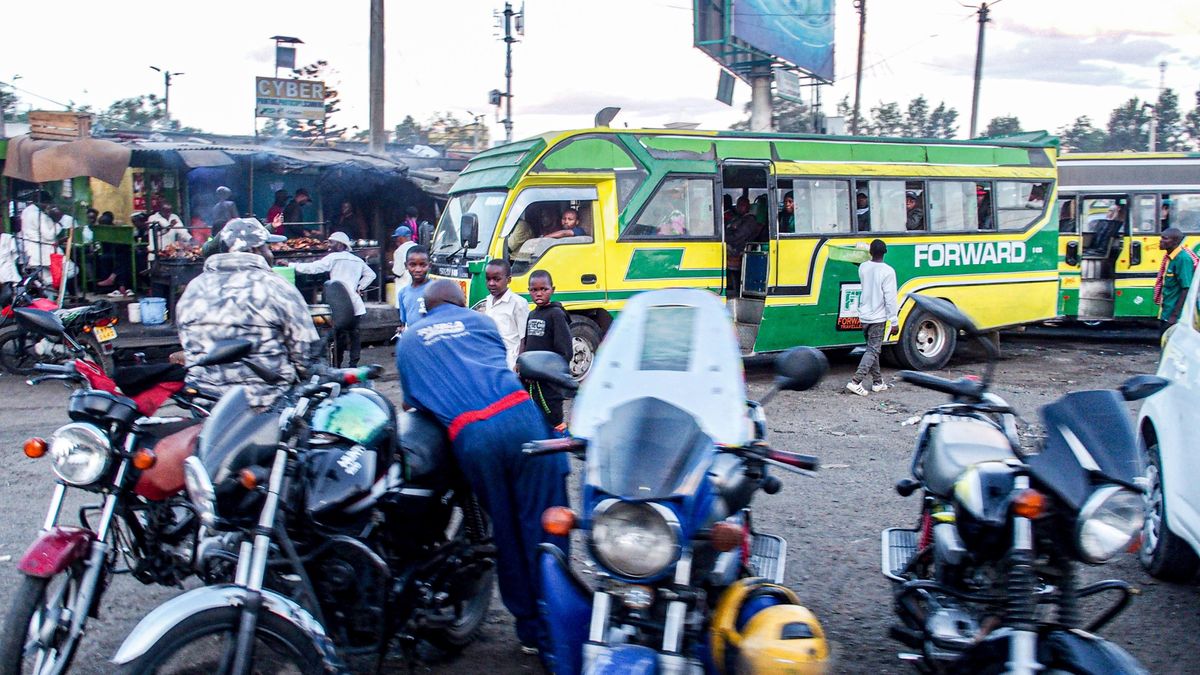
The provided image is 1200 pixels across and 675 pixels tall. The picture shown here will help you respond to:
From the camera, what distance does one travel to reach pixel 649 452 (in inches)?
106

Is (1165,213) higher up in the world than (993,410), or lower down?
higher up

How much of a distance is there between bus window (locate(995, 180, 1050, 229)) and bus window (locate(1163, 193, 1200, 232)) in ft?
8.75

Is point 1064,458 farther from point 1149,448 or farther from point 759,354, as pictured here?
point 759,354

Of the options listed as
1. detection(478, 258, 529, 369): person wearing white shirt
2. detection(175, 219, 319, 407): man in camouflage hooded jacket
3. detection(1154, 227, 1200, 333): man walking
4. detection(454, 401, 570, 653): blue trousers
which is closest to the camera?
detection(454, 401, 570, 653): blue trousers

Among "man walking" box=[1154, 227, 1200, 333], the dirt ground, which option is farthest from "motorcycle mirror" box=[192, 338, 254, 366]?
"man walking" box=[1154, 227, 1200, 333]

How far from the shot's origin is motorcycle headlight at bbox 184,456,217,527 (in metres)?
2.89

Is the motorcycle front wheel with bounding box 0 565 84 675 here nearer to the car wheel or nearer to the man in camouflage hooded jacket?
the man in camouflage hooded jacket

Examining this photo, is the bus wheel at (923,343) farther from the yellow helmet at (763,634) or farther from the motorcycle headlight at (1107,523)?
the yellow helmet at (763,634)

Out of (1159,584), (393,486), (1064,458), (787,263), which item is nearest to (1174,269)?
(787,263)

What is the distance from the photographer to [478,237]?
1018 cm

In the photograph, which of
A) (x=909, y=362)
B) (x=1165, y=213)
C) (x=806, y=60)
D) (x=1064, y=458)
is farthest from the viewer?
(x=806, y=60)

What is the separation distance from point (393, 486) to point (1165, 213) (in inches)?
569

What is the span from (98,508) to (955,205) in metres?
11.3

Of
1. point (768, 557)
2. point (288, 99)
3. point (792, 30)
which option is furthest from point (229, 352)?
point (792, 30)
